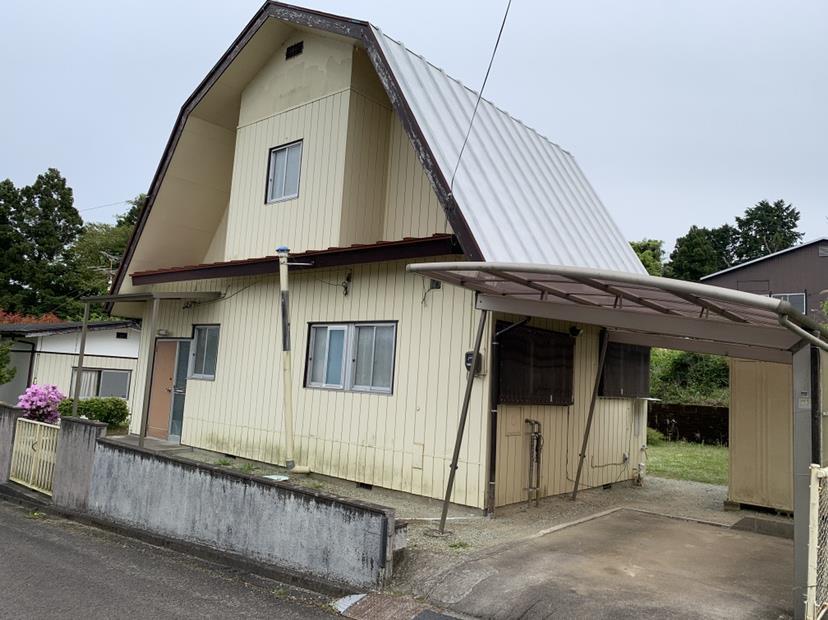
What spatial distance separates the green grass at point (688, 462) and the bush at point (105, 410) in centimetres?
1223

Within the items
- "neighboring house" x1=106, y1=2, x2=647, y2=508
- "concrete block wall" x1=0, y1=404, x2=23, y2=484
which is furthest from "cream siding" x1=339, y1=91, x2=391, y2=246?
"concrete block wall" x1=0, y1=404, x2=23, y2=484

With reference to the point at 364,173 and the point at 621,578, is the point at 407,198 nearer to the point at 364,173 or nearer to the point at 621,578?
the point at 364,173

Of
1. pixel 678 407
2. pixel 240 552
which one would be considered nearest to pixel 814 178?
pixel 678 407

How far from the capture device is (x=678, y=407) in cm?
1948

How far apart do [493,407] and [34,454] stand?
21.4ft

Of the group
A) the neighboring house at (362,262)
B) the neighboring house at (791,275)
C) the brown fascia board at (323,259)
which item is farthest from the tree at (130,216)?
the neighboring house at (791,275)

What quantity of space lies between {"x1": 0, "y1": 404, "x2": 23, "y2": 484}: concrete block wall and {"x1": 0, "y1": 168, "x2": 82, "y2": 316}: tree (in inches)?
973

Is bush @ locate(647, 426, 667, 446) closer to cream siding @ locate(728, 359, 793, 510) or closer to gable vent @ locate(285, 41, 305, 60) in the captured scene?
cream siding @ locate(728, 359, 793, 510)

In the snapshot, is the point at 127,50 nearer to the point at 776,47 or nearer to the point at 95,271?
the point at 95,271

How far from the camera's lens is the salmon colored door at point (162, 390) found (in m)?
11.6

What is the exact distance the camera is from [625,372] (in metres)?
10.2

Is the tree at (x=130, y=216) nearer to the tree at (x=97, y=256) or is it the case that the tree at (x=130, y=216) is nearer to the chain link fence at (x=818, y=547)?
the tree at (x=97, y=256)

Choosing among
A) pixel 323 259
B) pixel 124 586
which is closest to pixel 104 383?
pixel 323 259

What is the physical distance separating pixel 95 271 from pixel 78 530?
29.7m
